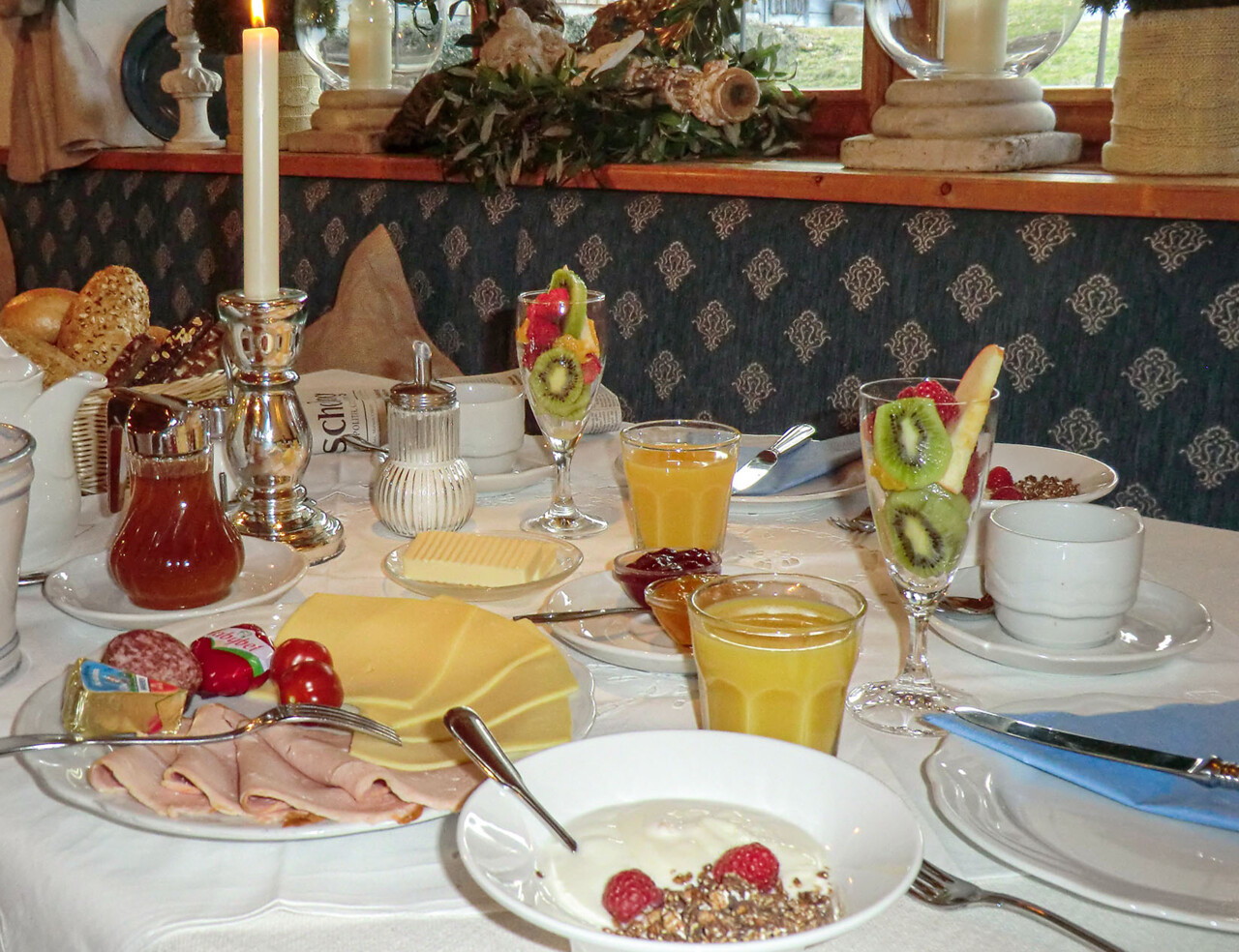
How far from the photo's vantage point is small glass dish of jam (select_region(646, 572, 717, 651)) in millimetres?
917

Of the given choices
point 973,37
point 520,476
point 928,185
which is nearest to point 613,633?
point 520,476

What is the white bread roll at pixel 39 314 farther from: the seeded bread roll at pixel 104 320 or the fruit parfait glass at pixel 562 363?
the fruit parfait glass at pixel 562 363

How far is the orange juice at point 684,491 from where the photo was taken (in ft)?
3.83

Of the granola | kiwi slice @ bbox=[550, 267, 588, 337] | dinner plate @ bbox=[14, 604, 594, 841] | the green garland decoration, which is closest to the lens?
A: the granola

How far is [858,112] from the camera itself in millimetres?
2830

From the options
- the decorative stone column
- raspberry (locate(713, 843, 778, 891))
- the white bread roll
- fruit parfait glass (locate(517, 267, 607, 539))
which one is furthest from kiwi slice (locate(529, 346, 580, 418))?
the decorative stone column

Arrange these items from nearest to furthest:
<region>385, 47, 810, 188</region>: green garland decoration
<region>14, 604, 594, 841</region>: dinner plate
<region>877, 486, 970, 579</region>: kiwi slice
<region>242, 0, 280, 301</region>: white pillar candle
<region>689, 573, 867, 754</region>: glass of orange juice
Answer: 1. <region>14, 604, 594, 841</region>: dinner plate
2. <region>689, 573, 867, 754</region>: glass of orange juice
3. <region>877, 486, 970, 579</region>: kiwi slice
4. <region>242, 0, 280, 301</region>: white pillar candle
5. <region>385, 47, 810, 188</region>: green garland decoration

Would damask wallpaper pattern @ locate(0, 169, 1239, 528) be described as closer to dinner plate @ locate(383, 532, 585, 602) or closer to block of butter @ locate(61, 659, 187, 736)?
dinner plate @ locate(383, 532, 585, 602)

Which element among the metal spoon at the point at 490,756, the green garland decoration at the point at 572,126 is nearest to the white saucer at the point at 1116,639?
the metal spoon at the point at 490,756

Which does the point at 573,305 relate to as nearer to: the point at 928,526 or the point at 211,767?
the point at 928,526

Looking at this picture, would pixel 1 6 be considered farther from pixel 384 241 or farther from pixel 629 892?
pixel 629 892

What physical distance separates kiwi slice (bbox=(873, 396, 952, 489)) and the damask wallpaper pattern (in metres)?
1.26

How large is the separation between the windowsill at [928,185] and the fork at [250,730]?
5.30 ft

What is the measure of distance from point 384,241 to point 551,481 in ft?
4.95
